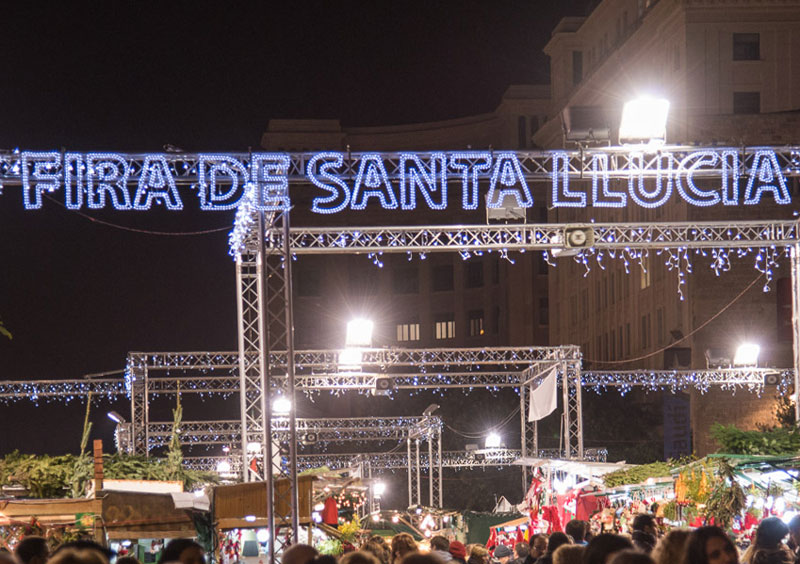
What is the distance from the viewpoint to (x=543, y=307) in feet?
254

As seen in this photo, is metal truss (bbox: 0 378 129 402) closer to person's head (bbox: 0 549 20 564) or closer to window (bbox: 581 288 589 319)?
person's head (bbox: 0 549 20 564)

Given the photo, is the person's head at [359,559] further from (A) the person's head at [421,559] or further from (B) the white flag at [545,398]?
(B) the white flag at [545,398]

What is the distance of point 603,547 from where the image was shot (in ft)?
20.6

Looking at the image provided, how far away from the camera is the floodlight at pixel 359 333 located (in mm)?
29609

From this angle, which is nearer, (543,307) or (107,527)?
(107,527)

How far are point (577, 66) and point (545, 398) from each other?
41092 millimetres

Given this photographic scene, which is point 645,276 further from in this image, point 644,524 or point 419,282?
point 644,524

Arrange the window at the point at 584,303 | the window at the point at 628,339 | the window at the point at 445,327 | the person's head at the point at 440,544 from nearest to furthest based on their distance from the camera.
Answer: the person's head at the point at 440,544 → the window at the point at 628,339 → the window at the point at 584,303 → the window at the point at 445,327

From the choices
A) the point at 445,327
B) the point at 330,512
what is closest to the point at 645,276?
the point at 445,327

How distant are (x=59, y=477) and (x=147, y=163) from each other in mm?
4540

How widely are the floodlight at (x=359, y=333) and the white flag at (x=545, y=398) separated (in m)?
4.27

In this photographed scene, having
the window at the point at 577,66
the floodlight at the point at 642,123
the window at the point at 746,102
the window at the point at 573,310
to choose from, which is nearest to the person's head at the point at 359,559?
the floodlight at the point at 642,123

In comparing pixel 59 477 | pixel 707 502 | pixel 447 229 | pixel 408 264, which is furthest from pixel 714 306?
pixel 408 264

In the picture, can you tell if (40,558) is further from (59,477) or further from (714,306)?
(714,306)
